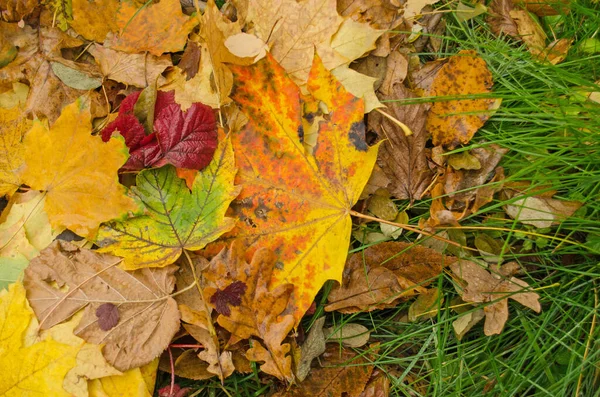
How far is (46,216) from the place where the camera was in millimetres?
1617

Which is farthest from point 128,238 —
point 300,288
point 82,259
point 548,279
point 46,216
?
point 548,279

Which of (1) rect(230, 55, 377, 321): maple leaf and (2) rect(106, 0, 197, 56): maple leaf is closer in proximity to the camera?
(1) rect(230, 55, 377, 321): maple leaf

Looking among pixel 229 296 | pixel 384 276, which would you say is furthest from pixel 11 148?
pixel 384 276

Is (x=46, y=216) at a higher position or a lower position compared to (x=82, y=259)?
higher

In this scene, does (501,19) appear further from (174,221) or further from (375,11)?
(174,221)

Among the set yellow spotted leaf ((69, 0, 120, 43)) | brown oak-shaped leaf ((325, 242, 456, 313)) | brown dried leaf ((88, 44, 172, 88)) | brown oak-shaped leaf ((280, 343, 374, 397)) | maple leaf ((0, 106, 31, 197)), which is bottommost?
brown oak-shaped leaf ((280, 343, 374, 397))

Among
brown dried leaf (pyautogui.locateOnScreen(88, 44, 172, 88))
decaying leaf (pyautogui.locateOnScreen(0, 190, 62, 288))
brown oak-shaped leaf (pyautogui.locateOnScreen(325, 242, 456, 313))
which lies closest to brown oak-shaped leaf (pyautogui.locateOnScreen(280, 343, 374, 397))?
brown oak-shaped leaf (pyautogui.locateOnScreen(325, 242, 456, 313))

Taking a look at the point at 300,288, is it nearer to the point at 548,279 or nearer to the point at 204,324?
the point at 204,324

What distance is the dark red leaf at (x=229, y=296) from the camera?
1545 millimetres

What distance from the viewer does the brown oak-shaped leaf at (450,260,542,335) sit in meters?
1.57

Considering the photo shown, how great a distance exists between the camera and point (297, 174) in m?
1.56

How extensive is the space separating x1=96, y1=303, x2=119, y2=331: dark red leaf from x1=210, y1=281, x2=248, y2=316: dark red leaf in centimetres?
31

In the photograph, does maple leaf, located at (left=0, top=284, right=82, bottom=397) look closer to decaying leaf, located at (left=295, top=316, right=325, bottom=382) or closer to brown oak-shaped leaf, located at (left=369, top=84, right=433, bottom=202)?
decaying leaf, located at (left=295, top=316, right=325, bottom=382)

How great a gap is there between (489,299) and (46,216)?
4.81ft
